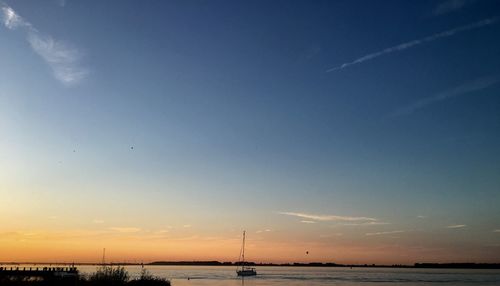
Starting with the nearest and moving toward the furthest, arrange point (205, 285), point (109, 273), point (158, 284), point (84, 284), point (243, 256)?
point (84, 284) → point (109, 273) → point (158, 284) → point (205, 285) → point (243, 256)

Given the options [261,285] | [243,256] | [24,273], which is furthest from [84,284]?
[243,256]

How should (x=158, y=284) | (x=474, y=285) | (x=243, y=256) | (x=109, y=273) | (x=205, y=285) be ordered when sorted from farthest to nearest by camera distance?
(x=243, y=256)
(x=474, y=285)
(x=205, y=285)
(x=158, y=284)
(x=109, y=273)

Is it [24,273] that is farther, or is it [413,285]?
[413,285]

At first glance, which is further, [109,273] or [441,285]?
[441,285]

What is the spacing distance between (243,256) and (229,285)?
5403cm

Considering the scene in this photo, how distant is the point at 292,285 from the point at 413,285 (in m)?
38.5

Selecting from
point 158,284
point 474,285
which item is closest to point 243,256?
point 474,285

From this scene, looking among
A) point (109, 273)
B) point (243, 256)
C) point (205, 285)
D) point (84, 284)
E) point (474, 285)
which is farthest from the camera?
point (243, 256)

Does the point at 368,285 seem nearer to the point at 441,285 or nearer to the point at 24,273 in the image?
the point at 441,285

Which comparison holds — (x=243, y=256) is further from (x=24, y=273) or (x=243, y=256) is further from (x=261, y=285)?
(x=24, y=273)

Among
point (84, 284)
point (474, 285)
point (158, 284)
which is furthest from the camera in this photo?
point (474, 285)

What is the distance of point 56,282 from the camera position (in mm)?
68188

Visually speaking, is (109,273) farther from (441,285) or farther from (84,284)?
(441,285)

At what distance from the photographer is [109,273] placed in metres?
65.9
